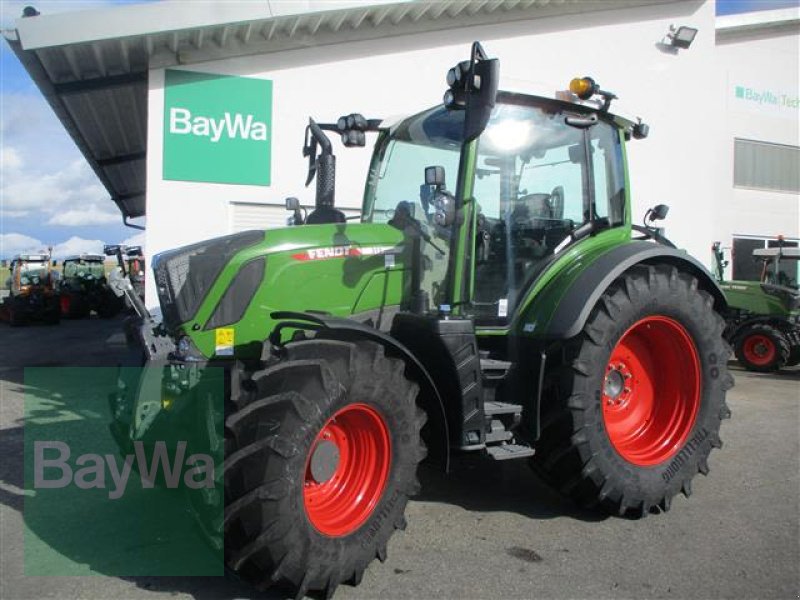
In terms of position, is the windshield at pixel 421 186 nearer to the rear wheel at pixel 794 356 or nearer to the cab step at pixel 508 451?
the cab step at pixel 508 451

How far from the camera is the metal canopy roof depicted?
8.55 meters

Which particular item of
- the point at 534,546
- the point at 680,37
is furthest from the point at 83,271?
the point at 534,546

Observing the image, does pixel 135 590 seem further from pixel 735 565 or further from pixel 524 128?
pixel 524 128

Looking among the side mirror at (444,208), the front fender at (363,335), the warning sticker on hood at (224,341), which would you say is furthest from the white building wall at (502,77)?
the warning sticker on hood at (224,341)

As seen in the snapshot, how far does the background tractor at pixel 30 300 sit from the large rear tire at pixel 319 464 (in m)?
18.7

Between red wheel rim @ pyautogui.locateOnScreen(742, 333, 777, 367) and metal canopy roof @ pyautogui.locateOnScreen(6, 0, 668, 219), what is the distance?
237 inches

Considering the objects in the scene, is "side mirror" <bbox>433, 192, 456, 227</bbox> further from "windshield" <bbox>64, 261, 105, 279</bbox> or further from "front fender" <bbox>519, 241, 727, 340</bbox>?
"windshield" <bbox>64, 261, 105, 279</bbox>

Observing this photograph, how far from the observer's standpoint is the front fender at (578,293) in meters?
3.97

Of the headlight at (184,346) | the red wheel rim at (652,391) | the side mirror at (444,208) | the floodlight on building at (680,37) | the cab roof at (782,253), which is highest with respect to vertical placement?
the floodlight on building at (680,37)

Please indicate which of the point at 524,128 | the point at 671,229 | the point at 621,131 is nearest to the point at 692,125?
the point at 671,229

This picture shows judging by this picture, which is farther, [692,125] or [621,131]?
[692,125]

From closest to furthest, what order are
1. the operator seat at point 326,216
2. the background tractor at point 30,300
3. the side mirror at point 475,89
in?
the side mirror at point 475,89 < the operator seat at point 326,216 < the background tractor at point 30,300

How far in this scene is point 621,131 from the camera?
4895mm

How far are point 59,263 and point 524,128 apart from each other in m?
Answer: 25.2
